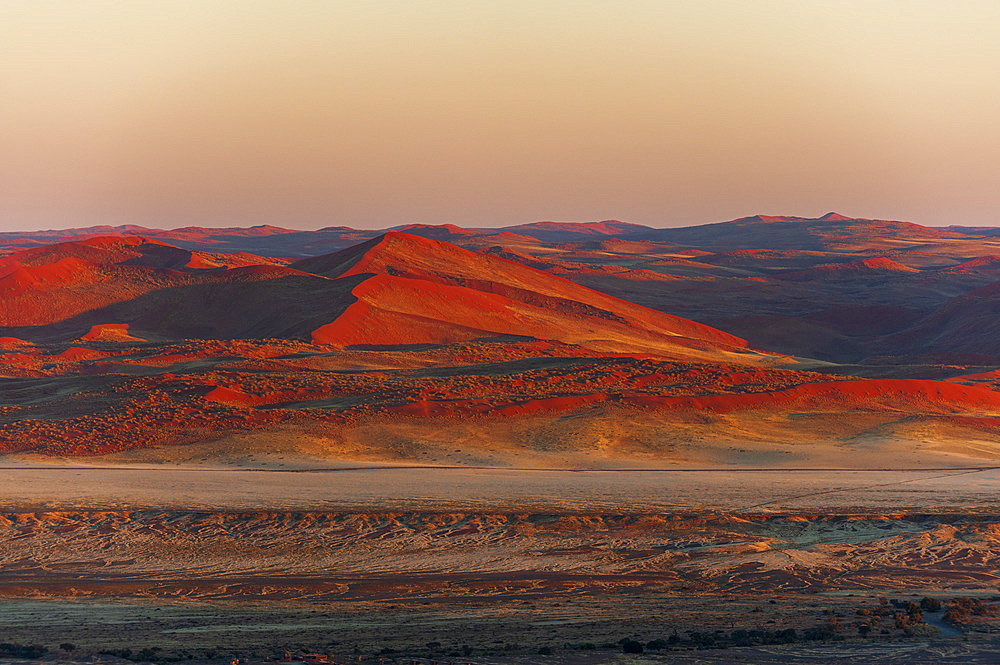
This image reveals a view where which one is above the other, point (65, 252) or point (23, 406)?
point (65, 252)

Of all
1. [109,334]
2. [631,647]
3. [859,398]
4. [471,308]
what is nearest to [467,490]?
[631,647]

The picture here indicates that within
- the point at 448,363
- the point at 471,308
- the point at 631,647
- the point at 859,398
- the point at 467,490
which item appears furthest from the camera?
the point at 471,308

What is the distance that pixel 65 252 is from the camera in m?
82.9

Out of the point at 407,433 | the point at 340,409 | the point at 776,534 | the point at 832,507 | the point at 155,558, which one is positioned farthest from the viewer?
the point at 340,409

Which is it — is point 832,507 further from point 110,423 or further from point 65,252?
point 65,252

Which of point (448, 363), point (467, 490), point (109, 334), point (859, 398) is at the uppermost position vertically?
point (109, 334)

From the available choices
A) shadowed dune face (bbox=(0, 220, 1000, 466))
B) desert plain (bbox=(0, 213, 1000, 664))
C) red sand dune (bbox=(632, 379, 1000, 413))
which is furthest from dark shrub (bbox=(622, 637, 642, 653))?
red sand dune (bbox=(632, 379, 1000, 413))

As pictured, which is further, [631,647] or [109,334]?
[109,334]

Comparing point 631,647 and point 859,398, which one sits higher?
point 859,398

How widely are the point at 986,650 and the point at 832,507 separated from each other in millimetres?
9532

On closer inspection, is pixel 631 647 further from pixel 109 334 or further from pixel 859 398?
pixel 109 334

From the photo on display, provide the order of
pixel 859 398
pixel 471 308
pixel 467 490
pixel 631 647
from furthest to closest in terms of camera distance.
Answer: pixel 471 308
pixel 859 398
pixel 467 490
pixel 631 647

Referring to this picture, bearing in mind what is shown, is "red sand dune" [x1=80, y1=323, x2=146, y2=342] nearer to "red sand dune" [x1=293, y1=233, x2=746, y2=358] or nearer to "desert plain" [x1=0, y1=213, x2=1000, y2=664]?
"desert plain" [x1=0, y1=213, x2=1000, y2=664]

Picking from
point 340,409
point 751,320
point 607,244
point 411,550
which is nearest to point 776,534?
point 411,550
